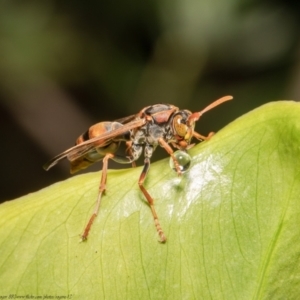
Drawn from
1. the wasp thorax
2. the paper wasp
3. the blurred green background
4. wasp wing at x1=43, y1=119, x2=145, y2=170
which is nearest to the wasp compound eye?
the paper wasp

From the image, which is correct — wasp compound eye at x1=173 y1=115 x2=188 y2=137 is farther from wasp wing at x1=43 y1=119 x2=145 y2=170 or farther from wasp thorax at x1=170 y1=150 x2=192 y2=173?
wasp thorax at x1=170 y1=150 x2=192 y2=173

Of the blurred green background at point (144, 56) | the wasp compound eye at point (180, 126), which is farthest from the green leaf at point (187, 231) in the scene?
the blurred green background at point (144, 56)

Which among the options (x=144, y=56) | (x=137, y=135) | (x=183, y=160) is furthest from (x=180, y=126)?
(x=144, y=56)

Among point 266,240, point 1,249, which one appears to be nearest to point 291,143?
point 266,240

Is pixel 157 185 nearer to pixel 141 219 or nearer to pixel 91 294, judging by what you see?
pixel 141 219

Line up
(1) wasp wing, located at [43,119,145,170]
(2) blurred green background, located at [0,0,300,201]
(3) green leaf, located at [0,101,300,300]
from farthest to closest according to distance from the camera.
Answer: (2) blurred green background, located at [0,0,300,201], (1) wasp wing, located at [43,119,145,170], (3) green leaf, located at [0,101,300,300]

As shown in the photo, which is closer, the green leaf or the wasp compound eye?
the green leaf
